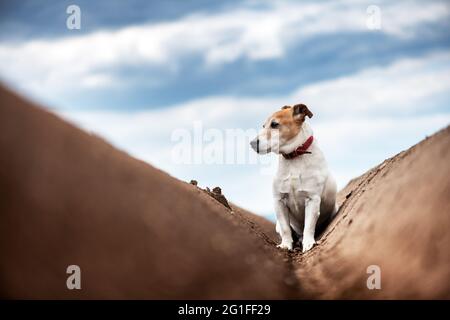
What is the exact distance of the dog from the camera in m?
7.93

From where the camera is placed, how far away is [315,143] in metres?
8.28

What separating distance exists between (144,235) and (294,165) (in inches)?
186

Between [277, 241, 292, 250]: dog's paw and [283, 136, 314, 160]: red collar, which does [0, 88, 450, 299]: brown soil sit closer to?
[277, 241, 292, 250]: dog's paw

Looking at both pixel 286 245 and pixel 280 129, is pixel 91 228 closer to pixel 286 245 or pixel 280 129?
pixel 286 245

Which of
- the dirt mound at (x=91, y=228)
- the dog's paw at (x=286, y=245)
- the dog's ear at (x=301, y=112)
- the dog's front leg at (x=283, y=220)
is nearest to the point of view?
the dirt mound at (x=91, y=228)

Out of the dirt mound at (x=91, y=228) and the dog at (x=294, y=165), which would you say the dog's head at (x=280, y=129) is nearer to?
the dog at (x=294, y=165)

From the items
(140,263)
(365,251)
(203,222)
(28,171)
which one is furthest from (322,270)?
(28,171)

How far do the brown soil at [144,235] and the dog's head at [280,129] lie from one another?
3.07 meters

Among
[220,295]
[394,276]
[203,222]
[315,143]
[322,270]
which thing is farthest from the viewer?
[315,143]

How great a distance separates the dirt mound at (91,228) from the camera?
3.08 metres

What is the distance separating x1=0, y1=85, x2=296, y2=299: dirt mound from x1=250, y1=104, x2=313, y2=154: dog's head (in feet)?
12.6

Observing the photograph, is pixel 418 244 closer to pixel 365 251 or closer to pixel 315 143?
pixel 365 251

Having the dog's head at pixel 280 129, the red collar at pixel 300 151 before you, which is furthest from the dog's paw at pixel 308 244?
the dog's head at pixel 280 129
